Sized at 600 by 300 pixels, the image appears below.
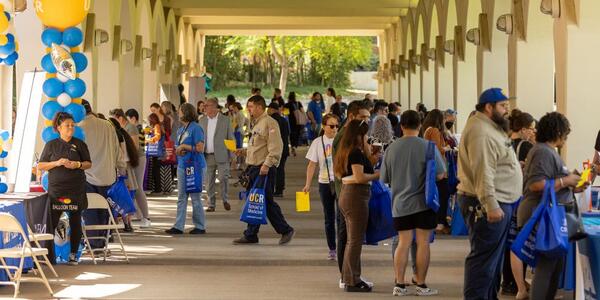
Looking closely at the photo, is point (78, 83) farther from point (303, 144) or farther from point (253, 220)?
point (303, 144)

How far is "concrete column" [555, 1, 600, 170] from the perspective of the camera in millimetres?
13562

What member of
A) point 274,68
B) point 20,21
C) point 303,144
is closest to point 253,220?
point 20,21

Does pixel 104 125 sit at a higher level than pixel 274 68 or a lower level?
lower

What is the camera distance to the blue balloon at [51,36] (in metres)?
12.6

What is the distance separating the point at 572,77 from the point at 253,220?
401cm

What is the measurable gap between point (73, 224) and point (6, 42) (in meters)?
1.96

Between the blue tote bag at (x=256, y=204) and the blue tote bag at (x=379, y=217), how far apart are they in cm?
326

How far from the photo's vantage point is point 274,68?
62312mm

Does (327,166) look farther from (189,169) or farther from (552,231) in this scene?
(552,231)

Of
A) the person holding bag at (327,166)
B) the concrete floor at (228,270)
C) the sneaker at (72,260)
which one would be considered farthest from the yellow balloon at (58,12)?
the person holding bag at (327,166)

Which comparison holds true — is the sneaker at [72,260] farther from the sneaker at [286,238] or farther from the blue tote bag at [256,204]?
the sneaker at [286,238]

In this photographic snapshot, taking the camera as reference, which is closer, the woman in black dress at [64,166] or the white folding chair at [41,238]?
the white folding chair at [41,238]

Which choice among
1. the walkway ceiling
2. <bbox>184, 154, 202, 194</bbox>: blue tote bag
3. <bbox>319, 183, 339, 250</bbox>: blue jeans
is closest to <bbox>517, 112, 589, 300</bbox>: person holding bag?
<bbox>319, 183, 339, 250</bbox>: blue jeans

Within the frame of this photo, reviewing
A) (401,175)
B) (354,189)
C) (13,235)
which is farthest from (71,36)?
(401,175)
